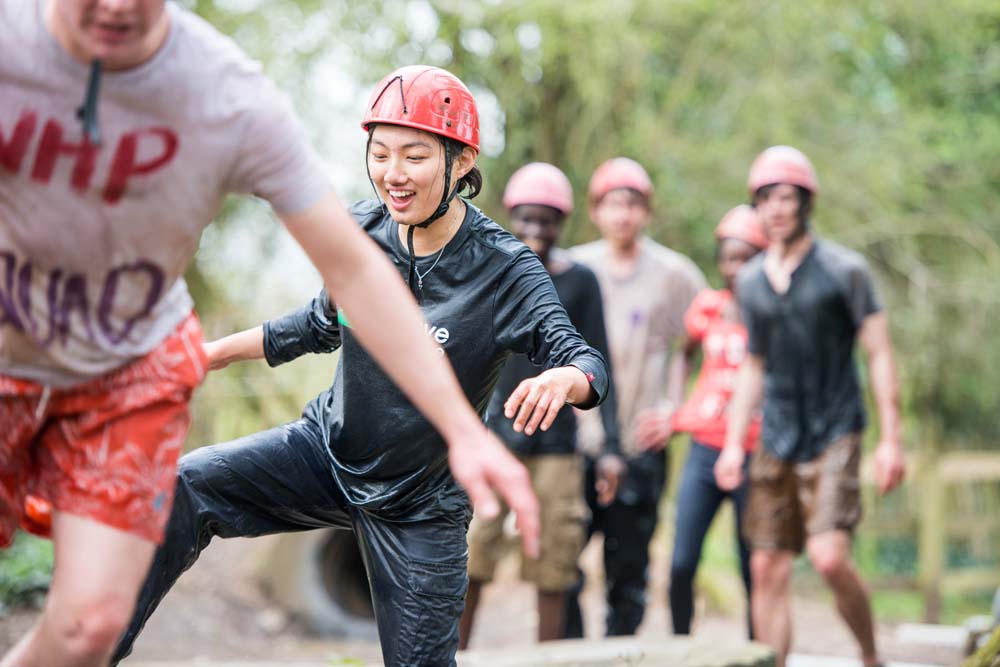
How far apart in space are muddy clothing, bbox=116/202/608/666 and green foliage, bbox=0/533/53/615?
4.88 m

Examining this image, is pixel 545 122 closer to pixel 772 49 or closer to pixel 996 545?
pixel 772 49

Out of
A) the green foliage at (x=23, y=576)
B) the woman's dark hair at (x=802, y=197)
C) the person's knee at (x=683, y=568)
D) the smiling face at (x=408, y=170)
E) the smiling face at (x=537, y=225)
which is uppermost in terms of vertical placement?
the woman's dark hair at (x=802, y=197)

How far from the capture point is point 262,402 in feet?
41.4

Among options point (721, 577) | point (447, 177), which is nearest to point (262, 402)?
point (721, 577)

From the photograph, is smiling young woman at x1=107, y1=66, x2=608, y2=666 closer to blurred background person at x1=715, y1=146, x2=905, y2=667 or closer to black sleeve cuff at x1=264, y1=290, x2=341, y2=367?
black sleeve cuff at x1=264, y1=290, x2=341, y2=367

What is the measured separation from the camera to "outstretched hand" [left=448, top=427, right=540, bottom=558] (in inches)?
99.3

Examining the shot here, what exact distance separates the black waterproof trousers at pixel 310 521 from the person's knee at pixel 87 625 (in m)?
1.04

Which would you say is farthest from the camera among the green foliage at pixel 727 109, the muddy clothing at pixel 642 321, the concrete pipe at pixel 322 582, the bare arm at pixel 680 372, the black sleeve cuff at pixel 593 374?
the green foliage at pixel 727 109

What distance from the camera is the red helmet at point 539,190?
683cm

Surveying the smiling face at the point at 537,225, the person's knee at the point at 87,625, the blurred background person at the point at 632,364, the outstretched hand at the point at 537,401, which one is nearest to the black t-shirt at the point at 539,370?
the smiling face at the point at 537,225

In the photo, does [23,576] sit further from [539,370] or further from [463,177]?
[463,177]

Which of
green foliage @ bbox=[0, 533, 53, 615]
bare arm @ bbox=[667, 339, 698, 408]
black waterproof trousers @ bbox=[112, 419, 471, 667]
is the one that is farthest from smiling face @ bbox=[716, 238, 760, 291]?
green foliage @ bbox=[0, 533, 53, 615]

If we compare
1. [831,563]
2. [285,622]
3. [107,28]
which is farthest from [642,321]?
[107,28]

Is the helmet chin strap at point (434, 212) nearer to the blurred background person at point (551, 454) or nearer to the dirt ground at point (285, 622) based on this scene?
the blurred background person at point (551, 454)
